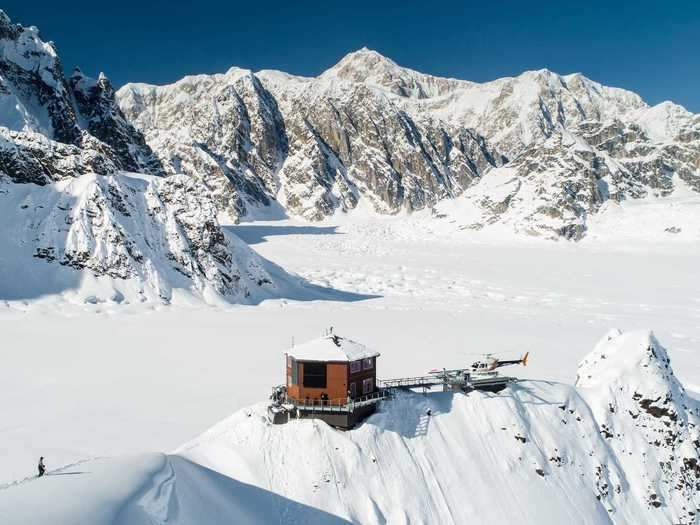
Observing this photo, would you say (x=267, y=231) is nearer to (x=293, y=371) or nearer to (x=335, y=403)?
(x=293, y=371)

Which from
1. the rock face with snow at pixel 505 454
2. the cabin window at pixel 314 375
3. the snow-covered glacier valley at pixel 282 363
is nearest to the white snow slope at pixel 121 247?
the snow-covered glacier valley at pixel 282 363

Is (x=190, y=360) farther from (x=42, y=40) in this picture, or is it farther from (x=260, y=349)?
(x=42, y=40)

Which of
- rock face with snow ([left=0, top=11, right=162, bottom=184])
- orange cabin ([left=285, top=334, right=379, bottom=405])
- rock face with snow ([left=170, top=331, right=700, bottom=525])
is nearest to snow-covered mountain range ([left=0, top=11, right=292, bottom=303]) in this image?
rock face with snow ([left=0, top=11, right=162, bottom=184])

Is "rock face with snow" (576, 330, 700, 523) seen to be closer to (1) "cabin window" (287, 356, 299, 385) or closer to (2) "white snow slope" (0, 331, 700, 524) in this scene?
(2) "white snow slope" (0, 331, 700, 524)

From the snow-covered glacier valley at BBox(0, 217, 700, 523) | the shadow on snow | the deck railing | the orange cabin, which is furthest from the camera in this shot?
the shadow on snow

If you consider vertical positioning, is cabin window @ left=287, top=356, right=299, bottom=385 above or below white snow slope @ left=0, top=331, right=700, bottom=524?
above

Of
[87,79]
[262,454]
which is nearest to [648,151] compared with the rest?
[87,79]

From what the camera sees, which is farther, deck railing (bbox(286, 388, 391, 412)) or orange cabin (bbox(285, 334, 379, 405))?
orange cabin (bbox(285, 334, 379, 405))

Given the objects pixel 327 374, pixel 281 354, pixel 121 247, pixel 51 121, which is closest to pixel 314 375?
pixel 327 374
